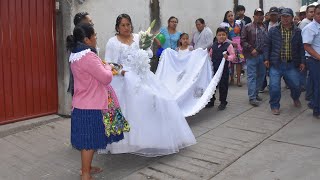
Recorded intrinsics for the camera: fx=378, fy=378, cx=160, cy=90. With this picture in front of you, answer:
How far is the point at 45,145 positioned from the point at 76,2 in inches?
98.3

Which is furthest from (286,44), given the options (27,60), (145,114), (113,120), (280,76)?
(27,60)

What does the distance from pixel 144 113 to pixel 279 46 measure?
3.07 meters

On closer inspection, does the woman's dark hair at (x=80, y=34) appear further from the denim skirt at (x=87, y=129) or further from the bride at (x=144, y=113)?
the bride at (x=144, y=113)

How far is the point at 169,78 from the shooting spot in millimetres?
6793

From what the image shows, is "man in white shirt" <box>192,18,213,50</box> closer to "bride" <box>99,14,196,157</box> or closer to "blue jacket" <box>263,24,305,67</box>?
"blue jacket" <box>263,24,305,67</box>

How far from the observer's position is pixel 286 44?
6504 mm

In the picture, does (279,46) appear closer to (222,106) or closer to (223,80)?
(223,80)

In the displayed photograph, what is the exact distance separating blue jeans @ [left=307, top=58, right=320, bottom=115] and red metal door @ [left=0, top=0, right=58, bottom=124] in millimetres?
4390

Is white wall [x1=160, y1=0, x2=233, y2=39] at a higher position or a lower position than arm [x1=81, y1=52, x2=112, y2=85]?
higher

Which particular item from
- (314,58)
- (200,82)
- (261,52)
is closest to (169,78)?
(200,82)

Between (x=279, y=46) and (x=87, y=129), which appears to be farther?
(x=279, y=46)

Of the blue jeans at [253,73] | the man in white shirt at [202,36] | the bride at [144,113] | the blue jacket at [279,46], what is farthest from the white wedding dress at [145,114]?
the man in white shirt at [202,36]

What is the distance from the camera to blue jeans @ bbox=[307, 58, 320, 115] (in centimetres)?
627

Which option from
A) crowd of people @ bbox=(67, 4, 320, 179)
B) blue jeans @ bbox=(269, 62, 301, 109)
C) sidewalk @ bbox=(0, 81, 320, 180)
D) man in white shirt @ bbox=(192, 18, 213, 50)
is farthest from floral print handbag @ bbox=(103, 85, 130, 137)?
man in white shirt @ bbox=(192, 18, 213, 50)
